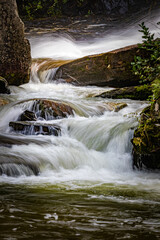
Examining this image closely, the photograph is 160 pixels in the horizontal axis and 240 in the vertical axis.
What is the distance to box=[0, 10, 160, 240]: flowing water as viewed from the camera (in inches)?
76.6

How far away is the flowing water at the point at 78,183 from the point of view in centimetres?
195

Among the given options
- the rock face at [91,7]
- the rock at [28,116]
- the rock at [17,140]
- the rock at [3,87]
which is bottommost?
the rock at [17,140]

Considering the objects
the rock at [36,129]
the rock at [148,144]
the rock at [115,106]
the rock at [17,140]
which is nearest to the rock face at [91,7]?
the rock at [115,106]

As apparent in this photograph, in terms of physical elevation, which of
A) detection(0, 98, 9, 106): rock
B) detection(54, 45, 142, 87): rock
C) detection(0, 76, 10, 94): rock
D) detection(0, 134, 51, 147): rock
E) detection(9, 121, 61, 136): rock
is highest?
detection(54, 45, 142, 87): rock

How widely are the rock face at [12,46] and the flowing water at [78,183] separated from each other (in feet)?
6.17

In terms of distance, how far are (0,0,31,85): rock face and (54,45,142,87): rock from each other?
6.18 feet

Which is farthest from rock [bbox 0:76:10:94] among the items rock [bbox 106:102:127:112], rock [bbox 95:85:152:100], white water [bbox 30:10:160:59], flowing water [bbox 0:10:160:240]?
white water [bbox 30:10:160:59]

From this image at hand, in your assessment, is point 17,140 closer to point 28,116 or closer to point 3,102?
point 28,116

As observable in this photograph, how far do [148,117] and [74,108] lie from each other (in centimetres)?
270

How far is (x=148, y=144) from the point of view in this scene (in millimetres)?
4586

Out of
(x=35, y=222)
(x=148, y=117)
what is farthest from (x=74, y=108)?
(x=35, y=222)

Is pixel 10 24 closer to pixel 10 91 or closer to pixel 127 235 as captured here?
pixel 10 91

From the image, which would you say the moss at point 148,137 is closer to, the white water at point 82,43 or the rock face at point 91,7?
the white water at point 82,43

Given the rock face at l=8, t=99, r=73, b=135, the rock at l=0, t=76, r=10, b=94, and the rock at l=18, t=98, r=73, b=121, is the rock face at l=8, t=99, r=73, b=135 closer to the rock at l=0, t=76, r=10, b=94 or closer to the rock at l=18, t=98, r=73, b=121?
the rock at l=18, t=98, r=73, b=121
